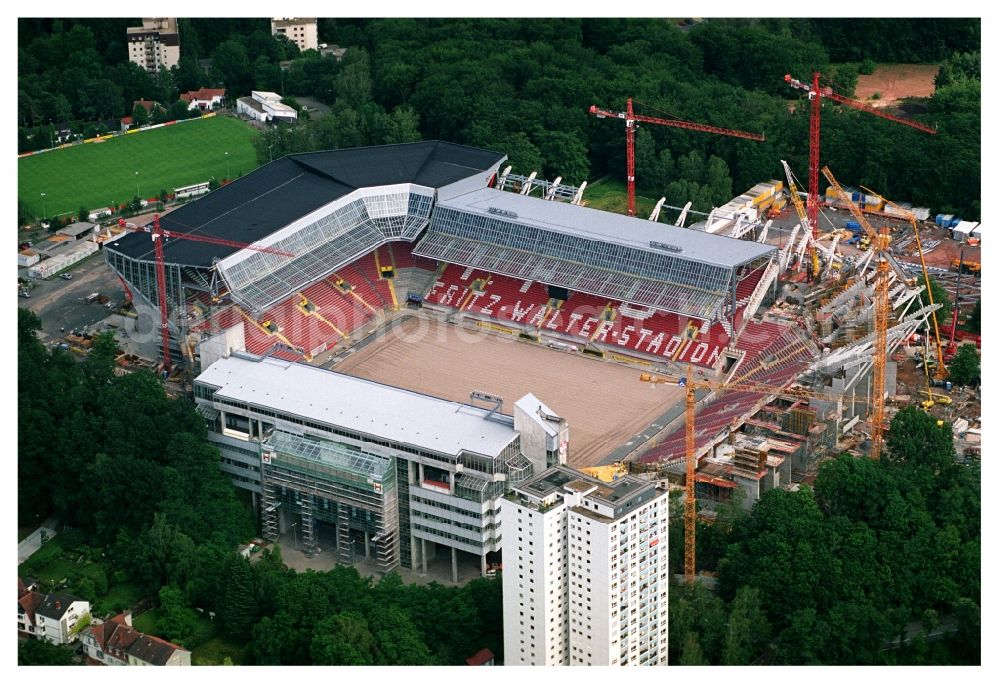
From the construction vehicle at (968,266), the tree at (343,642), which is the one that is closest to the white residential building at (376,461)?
the tree at (343,642)

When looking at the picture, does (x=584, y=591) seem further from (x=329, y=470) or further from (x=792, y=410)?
(x=792, y=410)

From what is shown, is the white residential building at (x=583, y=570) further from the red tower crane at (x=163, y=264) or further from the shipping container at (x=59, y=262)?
the shipping container at (x=59, y=262)

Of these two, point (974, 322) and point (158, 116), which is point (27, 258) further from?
point (974, 322)

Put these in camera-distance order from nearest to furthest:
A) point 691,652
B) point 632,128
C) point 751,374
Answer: point 691,652, point 751,374, point 632,128

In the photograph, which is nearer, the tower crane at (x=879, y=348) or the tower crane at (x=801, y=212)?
the tower crane at (x=879, y=348)

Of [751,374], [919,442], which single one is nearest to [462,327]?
[751,374]

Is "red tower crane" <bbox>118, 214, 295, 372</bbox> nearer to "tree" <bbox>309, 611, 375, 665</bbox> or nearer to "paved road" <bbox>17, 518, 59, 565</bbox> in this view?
"paved road" <bbox>17, 518, 59, 565</bbox>
